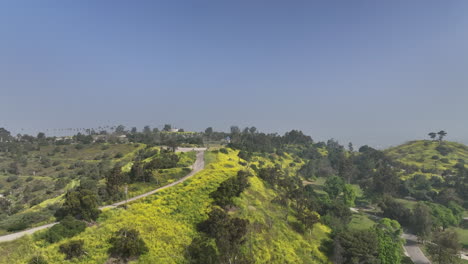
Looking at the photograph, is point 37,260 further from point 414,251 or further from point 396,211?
point 396,211

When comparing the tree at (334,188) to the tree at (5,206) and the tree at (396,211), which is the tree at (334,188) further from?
the tree at (5,206)

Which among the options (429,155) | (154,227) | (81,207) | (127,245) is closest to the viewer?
(127,245)

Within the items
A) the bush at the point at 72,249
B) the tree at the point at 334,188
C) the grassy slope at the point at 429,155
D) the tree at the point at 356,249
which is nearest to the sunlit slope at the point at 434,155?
the grassy slope at the point at 429,155

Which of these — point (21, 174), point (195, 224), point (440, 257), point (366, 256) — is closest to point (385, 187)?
point (440, 257)

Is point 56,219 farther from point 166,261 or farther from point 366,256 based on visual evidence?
point 366,256

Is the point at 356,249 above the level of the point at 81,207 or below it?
below

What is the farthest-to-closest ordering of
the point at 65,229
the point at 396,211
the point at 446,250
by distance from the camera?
the point at 396,211
the point at 446,250
the point at 65,229

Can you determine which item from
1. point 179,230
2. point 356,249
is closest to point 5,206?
point 179,230
